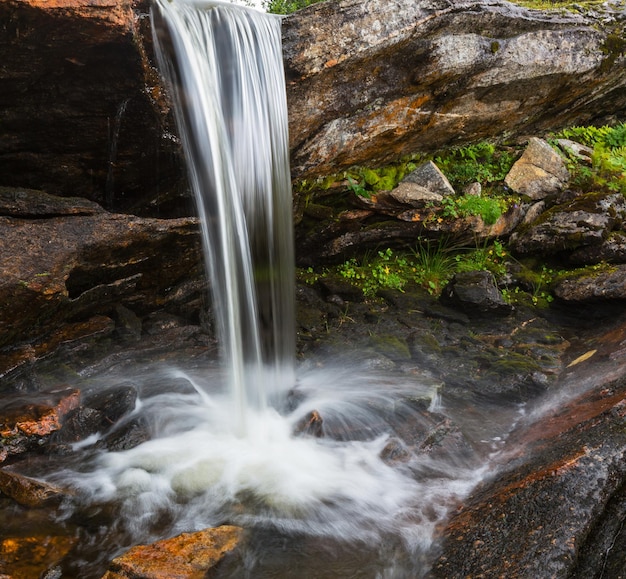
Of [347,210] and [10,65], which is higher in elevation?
[10,65]

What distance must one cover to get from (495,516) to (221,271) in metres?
3.84

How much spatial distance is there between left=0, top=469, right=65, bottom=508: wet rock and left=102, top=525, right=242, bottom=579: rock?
875mm

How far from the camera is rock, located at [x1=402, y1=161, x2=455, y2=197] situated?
7.47 meters

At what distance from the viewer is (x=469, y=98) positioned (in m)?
7.16

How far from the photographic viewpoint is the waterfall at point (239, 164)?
4941 mm

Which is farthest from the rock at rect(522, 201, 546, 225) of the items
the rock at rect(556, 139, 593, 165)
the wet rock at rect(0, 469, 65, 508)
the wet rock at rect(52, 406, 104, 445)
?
the wet rock at rect(0, 469, 65, 508)

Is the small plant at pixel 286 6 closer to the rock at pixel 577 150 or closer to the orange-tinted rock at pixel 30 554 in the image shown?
the rock at pixel 577 150

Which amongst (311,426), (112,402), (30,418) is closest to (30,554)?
(30,418)

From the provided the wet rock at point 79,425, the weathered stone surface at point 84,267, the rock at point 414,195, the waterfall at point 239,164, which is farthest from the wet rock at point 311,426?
the rock at point 414,195

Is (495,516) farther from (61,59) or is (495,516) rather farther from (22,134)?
(22,134)

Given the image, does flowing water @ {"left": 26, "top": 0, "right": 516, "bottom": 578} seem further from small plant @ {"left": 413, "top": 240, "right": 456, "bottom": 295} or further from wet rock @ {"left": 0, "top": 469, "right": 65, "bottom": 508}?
small plant @ {"left": 413, "top": 240, "right": 456, "bottom": 295}

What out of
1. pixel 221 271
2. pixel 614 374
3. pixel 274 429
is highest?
pixel 221 271

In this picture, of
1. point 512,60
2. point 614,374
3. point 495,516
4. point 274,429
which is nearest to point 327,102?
point 512,60

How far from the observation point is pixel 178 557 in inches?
117
